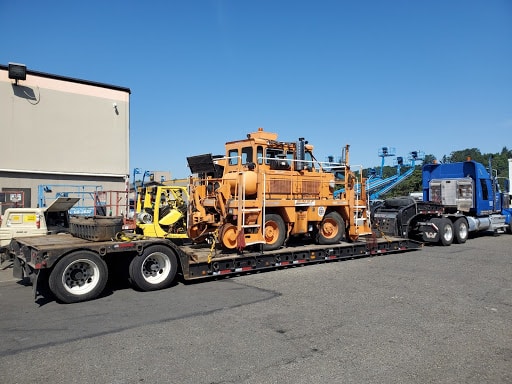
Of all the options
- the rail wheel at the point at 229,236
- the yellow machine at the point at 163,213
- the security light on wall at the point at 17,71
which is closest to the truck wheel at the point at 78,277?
the rail wheel at the point at 229,236

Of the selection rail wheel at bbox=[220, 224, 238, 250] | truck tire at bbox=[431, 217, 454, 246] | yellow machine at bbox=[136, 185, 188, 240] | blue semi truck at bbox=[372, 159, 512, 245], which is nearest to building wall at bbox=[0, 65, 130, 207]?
yellow machine at bbox=[136, 185, 188, 240]

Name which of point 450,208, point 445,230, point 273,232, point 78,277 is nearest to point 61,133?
point 273,232

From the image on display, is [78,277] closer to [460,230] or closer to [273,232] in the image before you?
[273,232]

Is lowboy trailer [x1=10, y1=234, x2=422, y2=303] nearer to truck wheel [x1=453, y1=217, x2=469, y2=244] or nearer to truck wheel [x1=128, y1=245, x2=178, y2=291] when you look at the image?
truck wheel [x1=128, y1=245, x2=178, y2=291]

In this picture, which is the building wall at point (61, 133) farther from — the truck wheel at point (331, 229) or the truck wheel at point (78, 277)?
the truck wheel at point (78, 277)

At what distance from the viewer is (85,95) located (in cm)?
2358

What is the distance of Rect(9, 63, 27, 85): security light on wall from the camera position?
2097 centimetres

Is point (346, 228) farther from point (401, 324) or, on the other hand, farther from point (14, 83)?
point (14, 83)

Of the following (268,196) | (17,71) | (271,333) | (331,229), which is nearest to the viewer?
(271,333)

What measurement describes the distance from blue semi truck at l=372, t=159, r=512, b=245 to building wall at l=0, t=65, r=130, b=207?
15665mm

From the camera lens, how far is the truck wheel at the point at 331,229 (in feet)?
39.5

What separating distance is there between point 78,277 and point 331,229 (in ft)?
23.5

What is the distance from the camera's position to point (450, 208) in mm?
17656

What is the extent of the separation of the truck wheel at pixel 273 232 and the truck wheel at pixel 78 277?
4.21 meters
